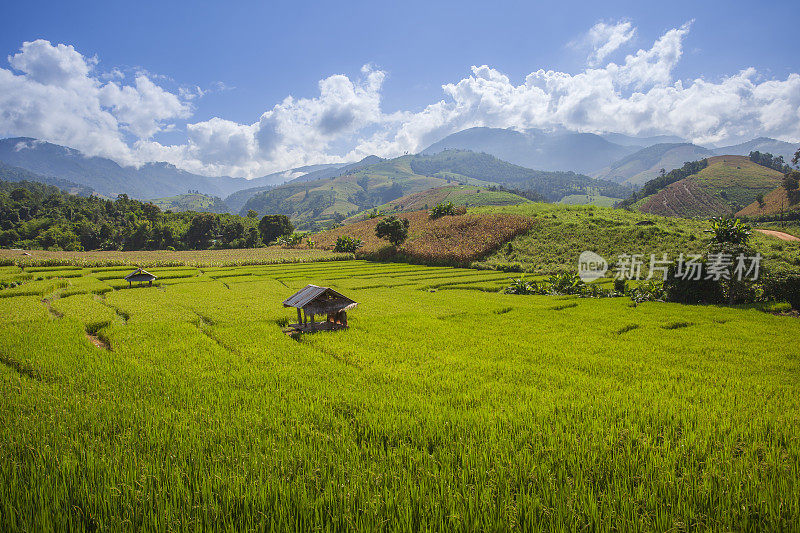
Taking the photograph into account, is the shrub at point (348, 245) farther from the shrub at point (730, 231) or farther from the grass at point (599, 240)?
the shrub at point (730, 231)

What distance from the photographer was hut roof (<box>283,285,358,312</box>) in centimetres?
1647

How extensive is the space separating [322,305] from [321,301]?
20 centimetres

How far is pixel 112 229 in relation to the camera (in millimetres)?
89875

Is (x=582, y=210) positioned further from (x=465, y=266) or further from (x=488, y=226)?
(x=465, y=266)

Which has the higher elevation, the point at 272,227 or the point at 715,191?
the point at 715,191

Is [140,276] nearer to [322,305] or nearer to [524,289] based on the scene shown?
[322,305]

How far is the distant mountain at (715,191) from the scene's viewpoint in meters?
123

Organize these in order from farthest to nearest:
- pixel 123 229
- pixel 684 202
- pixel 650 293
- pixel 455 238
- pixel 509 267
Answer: pixel 684 202 < pixel 123 229 < pixel 455 238 < pixel 509 267 < pixel 650 293

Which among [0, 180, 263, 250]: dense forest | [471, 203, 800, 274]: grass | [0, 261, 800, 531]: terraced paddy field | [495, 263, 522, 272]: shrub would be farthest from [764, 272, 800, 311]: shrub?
[0, 180, 263, 250]: dense forest

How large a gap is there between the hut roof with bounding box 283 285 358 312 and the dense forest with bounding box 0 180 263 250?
279 feet

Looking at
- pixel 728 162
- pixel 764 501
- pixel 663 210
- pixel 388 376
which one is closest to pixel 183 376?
pixel 388 376

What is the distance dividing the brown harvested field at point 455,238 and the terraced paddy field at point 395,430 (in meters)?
39.0

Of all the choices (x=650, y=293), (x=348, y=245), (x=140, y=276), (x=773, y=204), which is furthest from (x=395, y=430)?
(x=773, y=204)

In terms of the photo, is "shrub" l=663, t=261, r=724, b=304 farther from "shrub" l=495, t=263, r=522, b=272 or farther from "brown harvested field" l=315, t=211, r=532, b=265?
"brown harvested field" l=315, t=211, r=532, b=265
